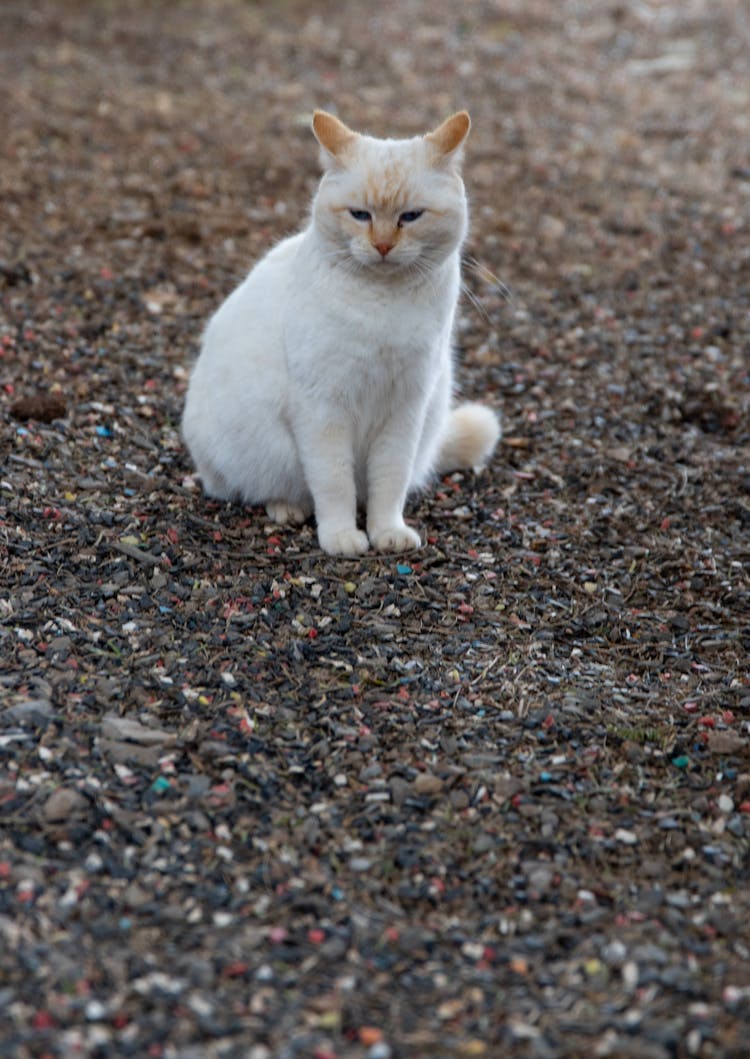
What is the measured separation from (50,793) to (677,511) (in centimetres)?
280

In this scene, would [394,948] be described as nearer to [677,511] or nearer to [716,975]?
[716,975]

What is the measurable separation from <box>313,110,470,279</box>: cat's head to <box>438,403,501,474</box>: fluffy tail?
39.4 inches

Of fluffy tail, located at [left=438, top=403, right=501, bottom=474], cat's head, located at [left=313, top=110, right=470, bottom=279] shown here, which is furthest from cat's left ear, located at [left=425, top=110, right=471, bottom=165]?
fluffy tail, located at [left=438, top=403, right=501, bottom=474]

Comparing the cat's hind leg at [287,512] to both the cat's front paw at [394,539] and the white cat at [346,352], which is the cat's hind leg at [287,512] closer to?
the white cat at [346,352]

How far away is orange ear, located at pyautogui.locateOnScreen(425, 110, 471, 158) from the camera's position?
4043 mm

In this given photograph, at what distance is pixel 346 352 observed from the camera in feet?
13.5

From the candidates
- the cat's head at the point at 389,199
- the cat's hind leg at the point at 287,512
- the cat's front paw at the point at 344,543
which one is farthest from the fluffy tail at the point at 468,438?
the cat's head at the point at 389,199

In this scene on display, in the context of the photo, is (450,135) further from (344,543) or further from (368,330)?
(344,543)

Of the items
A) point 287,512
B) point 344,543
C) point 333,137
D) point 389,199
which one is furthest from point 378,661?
point 333,137

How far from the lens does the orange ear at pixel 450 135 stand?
4043mm

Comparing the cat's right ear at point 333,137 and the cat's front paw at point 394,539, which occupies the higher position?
the cat's right ear at point 333,137

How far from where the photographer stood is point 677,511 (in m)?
4.92

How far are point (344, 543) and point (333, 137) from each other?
1.34 m

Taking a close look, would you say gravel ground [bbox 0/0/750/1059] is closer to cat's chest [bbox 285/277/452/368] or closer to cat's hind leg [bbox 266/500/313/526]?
cat's hind leg [bbox 266/500/313/526]
